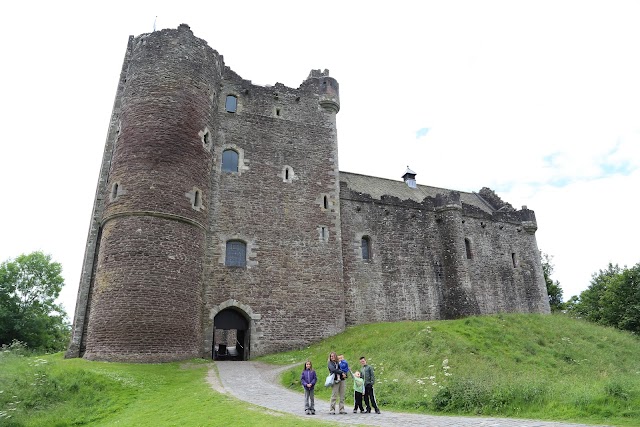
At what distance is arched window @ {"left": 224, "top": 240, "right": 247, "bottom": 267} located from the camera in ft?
76.0

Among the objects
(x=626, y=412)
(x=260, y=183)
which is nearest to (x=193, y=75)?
(x=260, y=183)

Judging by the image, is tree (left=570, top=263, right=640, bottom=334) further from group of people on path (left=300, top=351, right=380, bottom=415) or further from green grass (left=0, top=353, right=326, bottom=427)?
green grass (left=0, top=353, right=326, bottom=427)

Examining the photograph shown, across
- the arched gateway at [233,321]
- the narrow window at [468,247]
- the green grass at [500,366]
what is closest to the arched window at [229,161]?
the arched gateway at [233,321]

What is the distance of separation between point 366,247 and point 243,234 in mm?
8476

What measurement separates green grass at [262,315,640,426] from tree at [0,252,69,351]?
100 ft

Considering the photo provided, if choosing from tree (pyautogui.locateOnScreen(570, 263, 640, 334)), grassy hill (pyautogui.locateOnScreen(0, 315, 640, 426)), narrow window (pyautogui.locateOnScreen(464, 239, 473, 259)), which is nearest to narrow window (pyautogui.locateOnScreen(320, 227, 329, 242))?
grassy hill (pyautogui.locateOnScreen(0, 315, 640, 426))

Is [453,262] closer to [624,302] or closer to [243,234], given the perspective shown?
[243,234]

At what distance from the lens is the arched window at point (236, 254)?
2316 cm

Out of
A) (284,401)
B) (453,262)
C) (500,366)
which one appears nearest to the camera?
(284,401)

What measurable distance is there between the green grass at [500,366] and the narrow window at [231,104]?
1416cm

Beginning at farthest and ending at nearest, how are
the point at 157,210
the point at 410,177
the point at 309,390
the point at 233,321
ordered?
the point at 410,177 → the point at 233,321 → the point at 157,210 → the point at 309,390

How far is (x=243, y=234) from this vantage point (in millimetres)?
23797

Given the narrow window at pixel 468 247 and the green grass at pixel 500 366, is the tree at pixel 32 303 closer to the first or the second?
the green grass at pixel 500 366

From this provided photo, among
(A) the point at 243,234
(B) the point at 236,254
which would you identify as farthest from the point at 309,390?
(A) the point at 243,234
